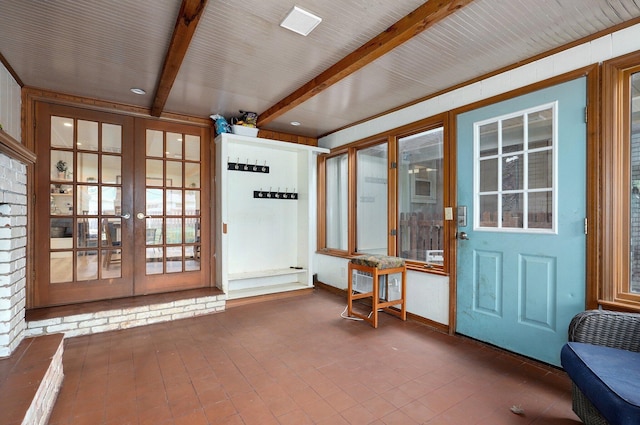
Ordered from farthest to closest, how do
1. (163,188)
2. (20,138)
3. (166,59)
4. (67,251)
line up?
1. (163,188)
2. (67,251)
3. (20,138)
4. (166,59)

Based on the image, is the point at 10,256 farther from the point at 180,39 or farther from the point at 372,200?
the point at 372,200

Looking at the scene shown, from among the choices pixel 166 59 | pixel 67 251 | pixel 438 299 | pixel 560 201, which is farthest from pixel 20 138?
pixel 560 201

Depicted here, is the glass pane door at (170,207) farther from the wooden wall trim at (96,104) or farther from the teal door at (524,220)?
the teal door at (524,220)

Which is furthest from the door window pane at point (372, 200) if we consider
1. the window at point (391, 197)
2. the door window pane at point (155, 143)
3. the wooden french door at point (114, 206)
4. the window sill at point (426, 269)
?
the door window pane at point (155, 143)

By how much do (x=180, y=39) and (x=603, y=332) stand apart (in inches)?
131

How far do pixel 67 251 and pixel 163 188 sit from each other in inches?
48.9

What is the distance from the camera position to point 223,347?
9.25 ft

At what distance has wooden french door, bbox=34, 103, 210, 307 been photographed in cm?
344

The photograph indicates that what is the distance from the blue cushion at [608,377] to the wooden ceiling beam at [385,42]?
209 centimetres

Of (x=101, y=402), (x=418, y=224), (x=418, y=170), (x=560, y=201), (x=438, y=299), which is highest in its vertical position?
(x=418, y=170)

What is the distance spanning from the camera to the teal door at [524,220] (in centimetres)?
234

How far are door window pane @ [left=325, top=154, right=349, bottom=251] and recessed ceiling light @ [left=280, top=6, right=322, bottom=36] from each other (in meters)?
2.71

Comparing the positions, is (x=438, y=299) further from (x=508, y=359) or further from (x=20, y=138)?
(x=20, y=138)

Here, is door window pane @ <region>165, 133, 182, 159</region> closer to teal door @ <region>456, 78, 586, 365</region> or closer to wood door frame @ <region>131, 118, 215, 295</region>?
wood door frame @ <region>131, 118, 215, 295</region>
